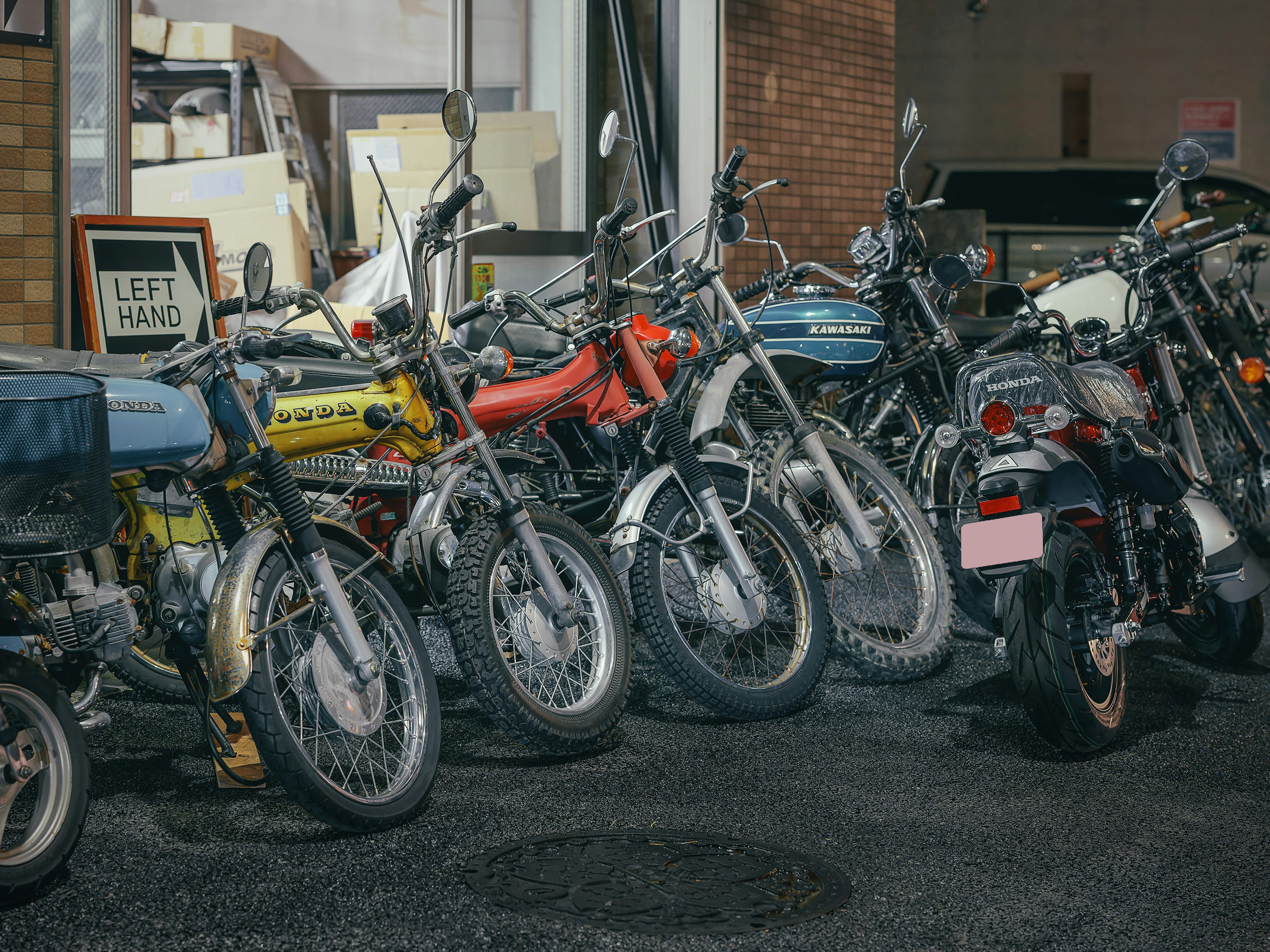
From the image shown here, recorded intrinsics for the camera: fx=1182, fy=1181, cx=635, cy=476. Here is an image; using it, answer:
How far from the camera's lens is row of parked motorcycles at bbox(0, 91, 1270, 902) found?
2.48m

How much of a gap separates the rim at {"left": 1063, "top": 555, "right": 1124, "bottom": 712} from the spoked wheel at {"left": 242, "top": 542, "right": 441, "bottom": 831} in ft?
5.20

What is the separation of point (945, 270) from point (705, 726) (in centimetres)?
174

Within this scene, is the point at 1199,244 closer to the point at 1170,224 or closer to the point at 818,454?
the point at 1170,224

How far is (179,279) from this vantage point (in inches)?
173

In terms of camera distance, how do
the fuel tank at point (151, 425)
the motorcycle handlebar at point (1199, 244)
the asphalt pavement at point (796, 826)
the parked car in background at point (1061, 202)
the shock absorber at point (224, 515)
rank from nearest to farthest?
the asphalt pavement at point (796, 826), the fuel tank at point (151, 425), the shock absorber at point (224, 515), the motorcycle handlebar at point (1199, 244), the parked car in background at point (1061, 202)

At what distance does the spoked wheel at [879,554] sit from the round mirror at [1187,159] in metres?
1.54

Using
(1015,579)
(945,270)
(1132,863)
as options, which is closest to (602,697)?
(1015,579)

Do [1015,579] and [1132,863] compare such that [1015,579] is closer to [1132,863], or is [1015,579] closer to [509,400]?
[1132,863]

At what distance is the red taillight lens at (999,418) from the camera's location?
3.03 meters

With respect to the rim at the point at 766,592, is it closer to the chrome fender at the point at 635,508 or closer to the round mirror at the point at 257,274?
the chrome fender at the point at 635,508

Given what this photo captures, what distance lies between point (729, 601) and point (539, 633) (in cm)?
62

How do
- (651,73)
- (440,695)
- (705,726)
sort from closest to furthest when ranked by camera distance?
(705,726), (440,695), (651,73)

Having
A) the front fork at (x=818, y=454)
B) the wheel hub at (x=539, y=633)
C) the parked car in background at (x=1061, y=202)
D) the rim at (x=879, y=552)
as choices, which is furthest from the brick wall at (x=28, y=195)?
the parked car in background at (x=1061, y=202)

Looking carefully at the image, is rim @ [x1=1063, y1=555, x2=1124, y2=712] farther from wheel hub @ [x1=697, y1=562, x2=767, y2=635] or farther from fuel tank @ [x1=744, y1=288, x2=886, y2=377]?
fuel tank @ [x1=744, y1=288, x2=886, y2=377]
